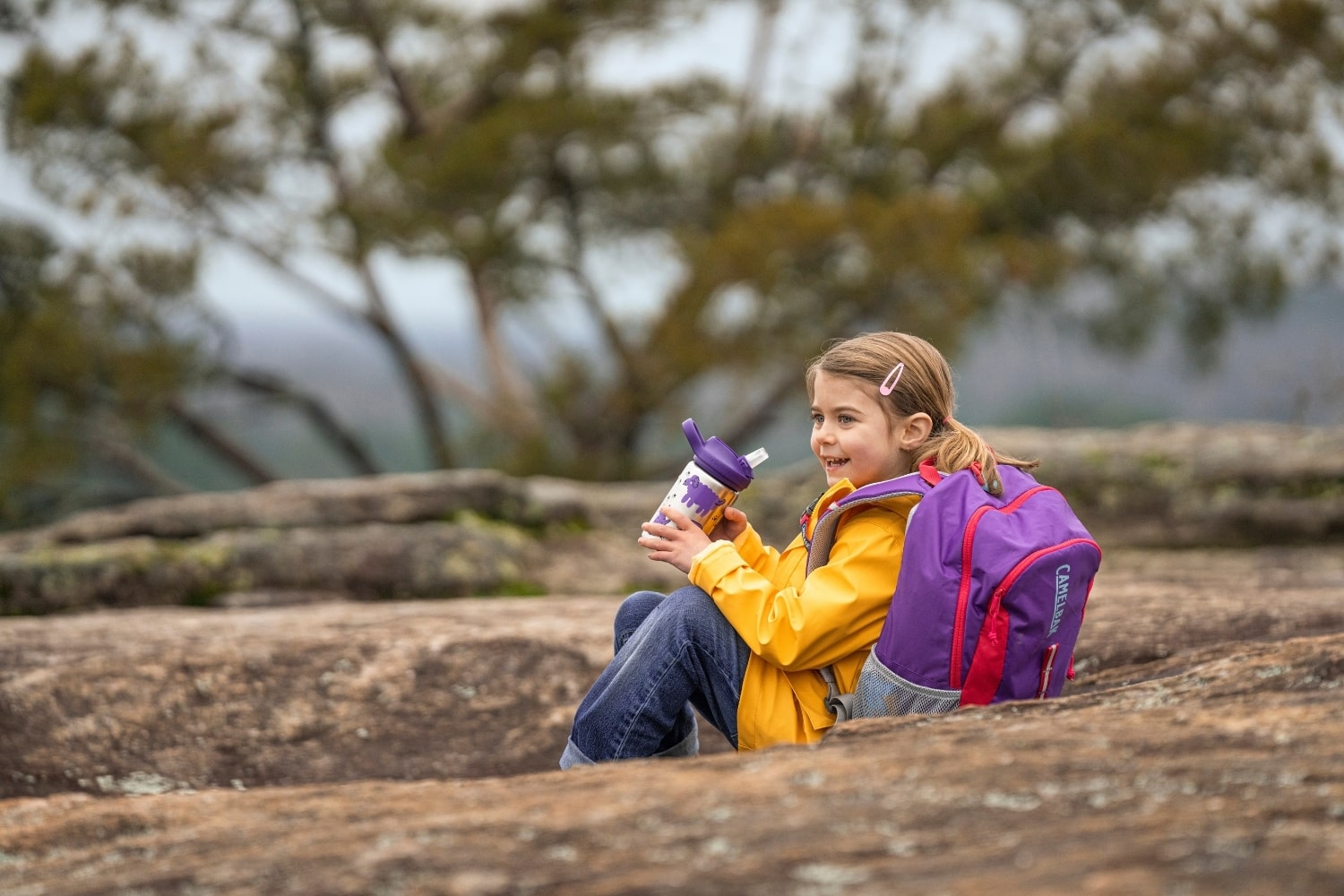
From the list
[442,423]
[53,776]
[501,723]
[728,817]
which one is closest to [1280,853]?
[728,817]

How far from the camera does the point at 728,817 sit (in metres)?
1.65

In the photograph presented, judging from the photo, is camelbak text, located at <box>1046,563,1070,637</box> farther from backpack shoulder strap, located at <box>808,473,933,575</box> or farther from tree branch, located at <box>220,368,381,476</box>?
tree branch, located at <box>220,368,381,476</box>

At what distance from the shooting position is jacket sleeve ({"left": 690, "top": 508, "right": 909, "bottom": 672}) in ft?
7.94

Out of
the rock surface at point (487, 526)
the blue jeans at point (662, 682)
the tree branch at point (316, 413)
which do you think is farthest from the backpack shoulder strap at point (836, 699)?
the tree branch at point (316, 413)

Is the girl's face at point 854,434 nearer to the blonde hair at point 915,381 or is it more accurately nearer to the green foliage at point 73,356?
the blonde hair at point 915,381

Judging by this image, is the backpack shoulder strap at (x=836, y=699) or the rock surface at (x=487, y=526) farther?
the rock surface at (x=487, y=526)

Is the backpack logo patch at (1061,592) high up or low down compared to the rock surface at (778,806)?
up

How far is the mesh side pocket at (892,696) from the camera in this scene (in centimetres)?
235

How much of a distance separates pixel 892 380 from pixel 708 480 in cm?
45

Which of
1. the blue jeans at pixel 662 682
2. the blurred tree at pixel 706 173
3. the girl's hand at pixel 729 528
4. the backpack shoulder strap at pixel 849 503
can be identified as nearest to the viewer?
the backpack shoulder strap at pixel 849 503

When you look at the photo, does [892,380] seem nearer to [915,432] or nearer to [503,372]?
[915,432]

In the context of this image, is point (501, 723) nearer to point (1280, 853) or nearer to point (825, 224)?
point (1280, 853)

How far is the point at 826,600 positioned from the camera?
2418 mm

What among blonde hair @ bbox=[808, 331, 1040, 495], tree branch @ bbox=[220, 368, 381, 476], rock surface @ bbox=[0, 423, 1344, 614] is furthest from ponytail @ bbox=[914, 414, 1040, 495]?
tree branch @ bbox=[220, 368, 381, 476]
